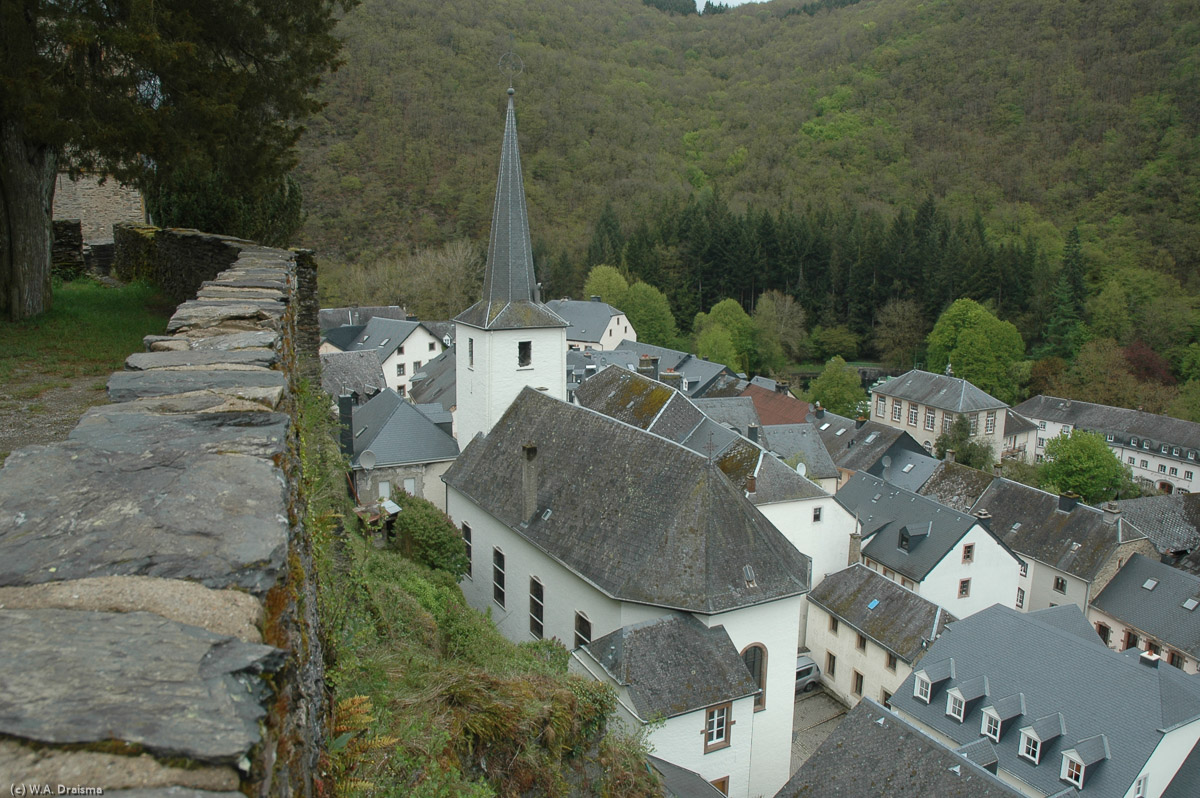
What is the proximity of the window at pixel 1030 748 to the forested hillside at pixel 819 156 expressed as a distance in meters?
48.8

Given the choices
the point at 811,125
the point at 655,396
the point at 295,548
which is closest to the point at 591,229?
the point at 811,125

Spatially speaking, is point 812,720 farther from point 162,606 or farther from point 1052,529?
point 162,606

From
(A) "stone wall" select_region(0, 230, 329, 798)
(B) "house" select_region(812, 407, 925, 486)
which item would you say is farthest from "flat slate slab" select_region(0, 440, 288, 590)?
(B) "house" select_region(812, 407, 925, 486)

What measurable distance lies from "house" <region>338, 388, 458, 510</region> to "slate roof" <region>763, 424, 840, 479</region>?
12.1 m

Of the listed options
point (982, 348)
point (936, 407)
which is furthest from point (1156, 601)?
point (982, 348)

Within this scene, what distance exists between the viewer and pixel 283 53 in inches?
411

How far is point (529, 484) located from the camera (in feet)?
60.4

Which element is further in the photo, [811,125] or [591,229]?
[811,125]

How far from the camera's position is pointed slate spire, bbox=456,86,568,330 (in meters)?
23.7

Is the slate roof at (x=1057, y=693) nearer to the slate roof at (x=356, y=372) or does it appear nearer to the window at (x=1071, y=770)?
the window at (x=1071, y=770)

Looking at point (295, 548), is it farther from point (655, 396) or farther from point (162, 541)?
point (655, 396)

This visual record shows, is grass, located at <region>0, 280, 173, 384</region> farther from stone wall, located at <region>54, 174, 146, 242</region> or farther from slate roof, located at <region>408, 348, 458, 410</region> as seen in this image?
slate roof, located at <region>408, 348, 458, 410</region>

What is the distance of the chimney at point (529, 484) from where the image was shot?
59.9 feet

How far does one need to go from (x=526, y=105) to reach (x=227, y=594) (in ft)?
329
